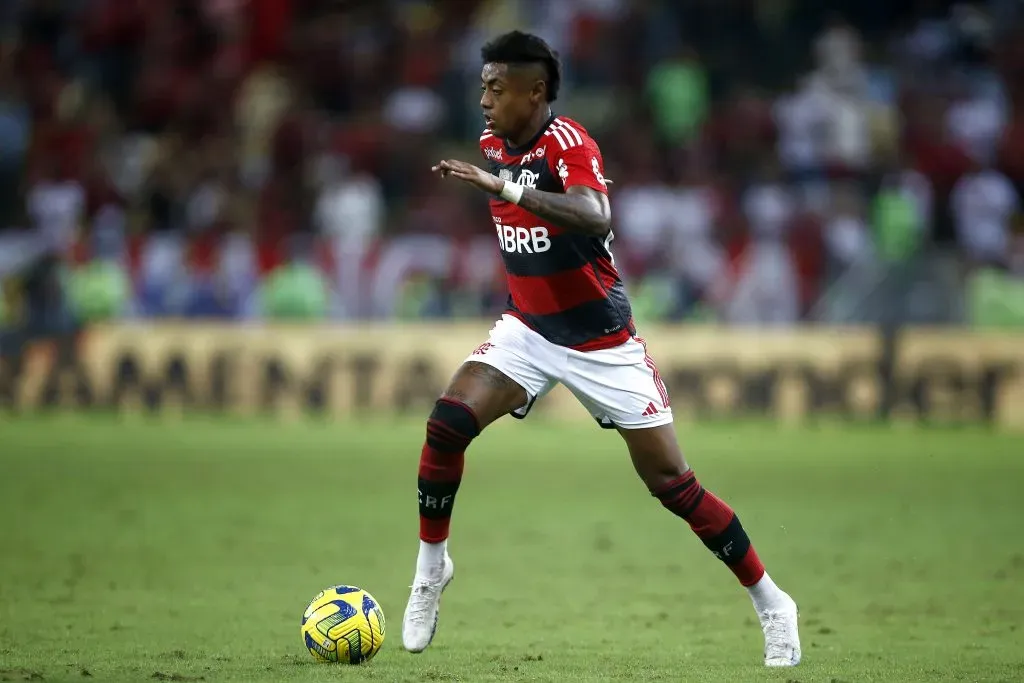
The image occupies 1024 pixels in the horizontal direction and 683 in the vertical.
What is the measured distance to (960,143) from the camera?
22562 millimetres

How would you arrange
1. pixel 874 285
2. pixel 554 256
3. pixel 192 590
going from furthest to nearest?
pixel 874 285, pixel 192 590, pixel 554 256

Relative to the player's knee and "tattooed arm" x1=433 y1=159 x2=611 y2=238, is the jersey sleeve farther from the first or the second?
the player's knee

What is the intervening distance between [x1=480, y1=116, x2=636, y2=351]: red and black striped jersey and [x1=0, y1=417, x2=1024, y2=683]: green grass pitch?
1446 millimetres

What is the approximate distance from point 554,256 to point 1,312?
51.8ft

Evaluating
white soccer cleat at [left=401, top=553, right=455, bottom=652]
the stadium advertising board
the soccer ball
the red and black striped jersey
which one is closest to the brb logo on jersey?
the red and black striped jersey

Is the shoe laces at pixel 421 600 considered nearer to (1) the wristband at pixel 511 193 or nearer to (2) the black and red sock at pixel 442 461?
(2) the black and red sock at pixel 442 461

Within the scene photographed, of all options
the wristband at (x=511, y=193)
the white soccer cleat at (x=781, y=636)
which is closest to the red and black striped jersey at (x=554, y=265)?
the wristband at (x=511, y=193)

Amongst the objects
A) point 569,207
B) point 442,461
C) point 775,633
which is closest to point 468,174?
point 569,207

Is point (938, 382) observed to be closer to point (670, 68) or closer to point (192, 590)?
point (670, 68)

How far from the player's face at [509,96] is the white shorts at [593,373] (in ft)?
Result: 3.04

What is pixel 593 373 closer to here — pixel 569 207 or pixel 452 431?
pixel 452 431

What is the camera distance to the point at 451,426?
268 inches

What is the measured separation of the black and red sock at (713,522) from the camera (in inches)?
271

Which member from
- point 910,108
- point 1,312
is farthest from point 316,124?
point 910,108
